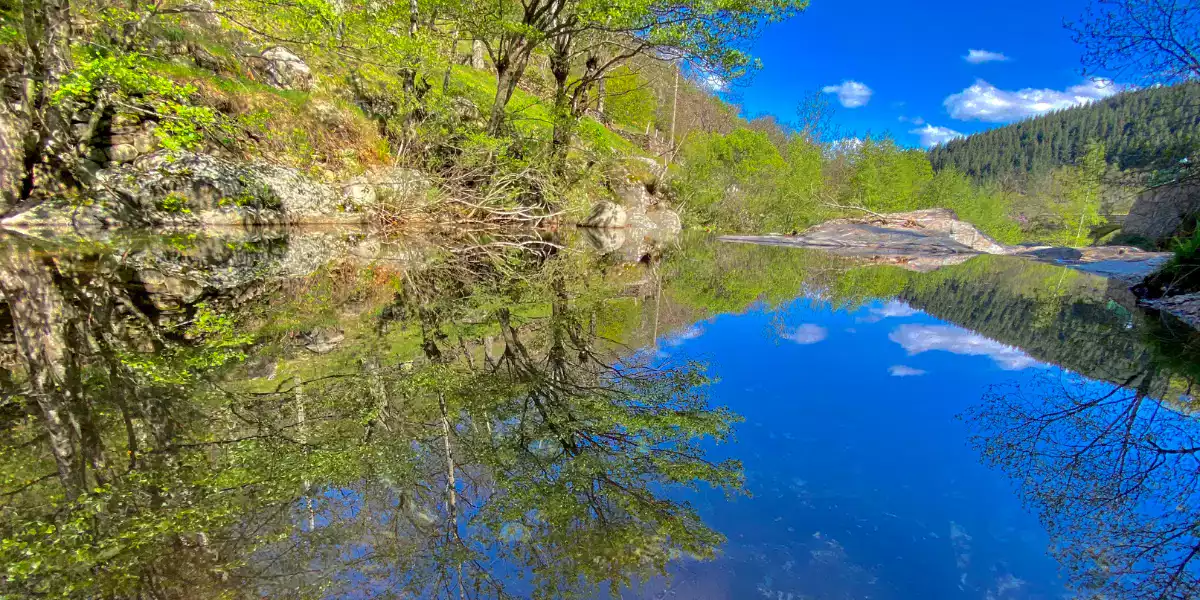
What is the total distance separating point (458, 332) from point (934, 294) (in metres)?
7.35

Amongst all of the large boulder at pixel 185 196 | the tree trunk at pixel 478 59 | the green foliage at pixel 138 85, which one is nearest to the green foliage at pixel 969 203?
the tree trunk at pixel 478 59

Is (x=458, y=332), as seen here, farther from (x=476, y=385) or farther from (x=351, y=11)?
(x=351, y=11)

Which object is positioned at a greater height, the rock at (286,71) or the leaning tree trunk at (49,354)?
the rock at (286,71)

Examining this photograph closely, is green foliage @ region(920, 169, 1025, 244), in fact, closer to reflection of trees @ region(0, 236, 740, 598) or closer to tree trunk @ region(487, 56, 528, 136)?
tree trunk @ region(487, 56, 528, 136)

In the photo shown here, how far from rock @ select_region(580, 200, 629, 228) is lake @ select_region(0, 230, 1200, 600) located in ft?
48.9

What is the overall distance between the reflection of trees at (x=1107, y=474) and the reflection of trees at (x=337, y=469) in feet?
4.26

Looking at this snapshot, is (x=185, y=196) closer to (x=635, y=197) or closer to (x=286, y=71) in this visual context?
(x=286, y=71)

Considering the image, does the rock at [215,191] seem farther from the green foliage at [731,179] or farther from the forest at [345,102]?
the green foliage at [731,179]

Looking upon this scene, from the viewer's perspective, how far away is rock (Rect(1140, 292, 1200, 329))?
5.75 metres

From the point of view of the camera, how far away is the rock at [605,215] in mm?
18953

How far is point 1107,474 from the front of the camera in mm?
2227

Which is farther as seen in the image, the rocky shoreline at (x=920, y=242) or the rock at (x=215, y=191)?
the rocky shoreline at (x=920, y=242)

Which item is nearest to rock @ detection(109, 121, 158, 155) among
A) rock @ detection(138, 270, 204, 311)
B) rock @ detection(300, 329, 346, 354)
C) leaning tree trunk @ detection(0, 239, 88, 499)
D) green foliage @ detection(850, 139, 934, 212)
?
leaning tree trunk @ detection(0, 239, 88, 499)

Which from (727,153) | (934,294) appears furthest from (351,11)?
(727,153)
